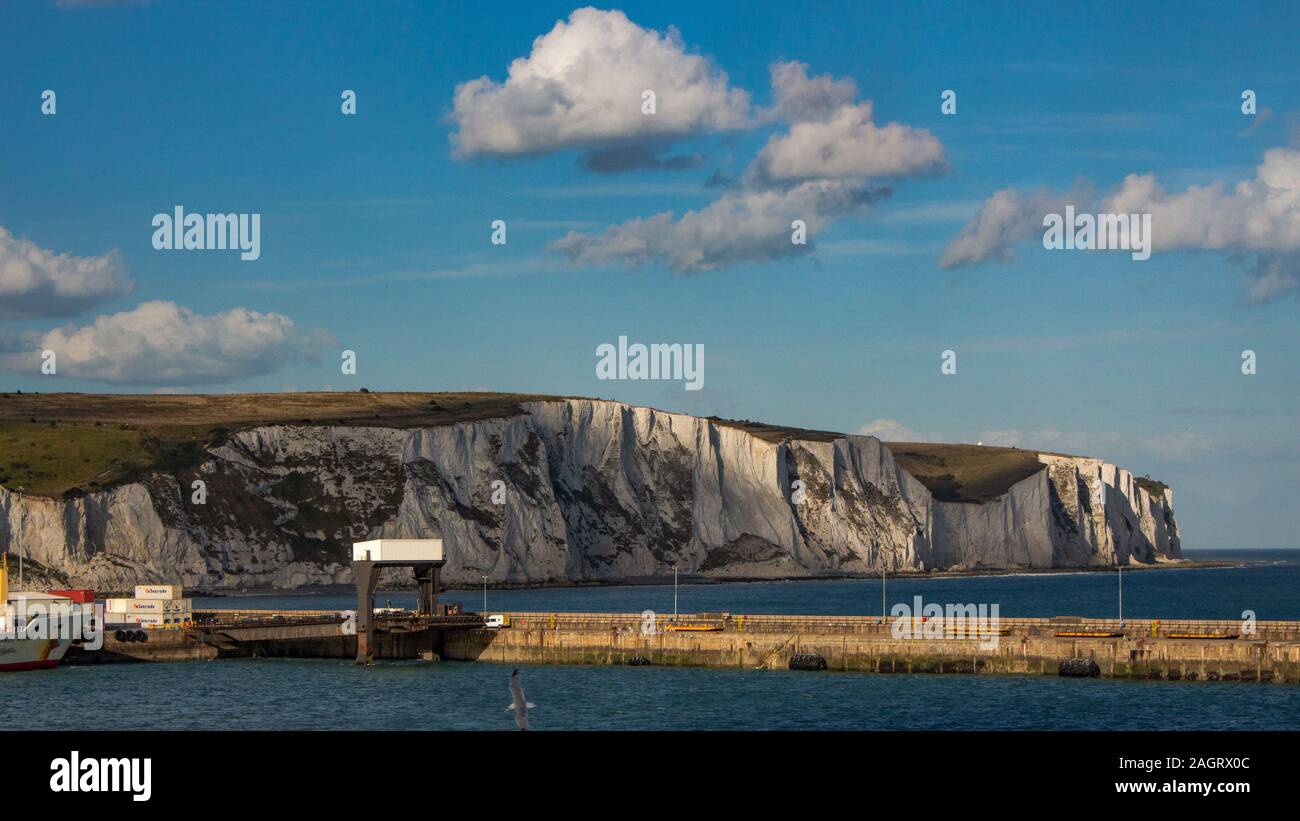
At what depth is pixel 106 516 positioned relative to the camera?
490ft

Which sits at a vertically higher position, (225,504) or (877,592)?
(225,504)

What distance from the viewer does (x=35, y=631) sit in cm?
7706

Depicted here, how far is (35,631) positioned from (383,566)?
57.6 ft

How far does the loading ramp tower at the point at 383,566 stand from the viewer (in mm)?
78875

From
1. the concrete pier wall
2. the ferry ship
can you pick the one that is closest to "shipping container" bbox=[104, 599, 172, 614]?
the ferry ship

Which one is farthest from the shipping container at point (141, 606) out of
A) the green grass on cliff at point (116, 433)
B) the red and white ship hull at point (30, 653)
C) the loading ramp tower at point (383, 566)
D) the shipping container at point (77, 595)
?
the green grass on cliff at point (116, 433)

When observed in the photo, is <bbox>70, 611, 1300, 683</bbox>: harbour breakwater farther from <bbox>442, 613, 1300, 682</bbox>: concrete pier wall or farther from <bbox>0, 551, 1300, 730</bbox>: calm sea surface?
<bbox>0, 551, 1300, 730</bbox>: calm sea surface

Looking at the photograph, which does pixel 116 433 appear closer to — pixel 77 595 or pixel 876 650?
pixel 77 595

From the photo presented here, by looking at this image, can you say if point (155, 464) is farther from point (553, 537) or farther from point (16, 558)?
point (553, 537)

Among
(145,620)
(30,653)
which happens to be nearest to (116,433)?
(145,620)

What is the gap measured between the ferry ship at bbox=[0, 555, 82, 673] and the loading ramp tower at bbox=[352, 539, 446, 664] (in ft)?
48.6
